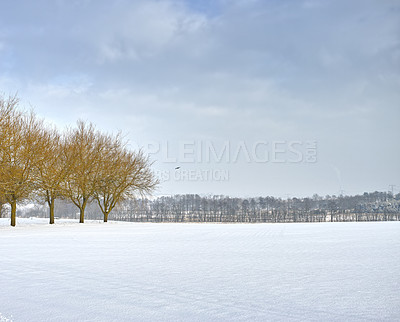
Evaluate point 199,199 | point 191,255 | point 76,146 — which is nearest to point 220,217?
point 199,199

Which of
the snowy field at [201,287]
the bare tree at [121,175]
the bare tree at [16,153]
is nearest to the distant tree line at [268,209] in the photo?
the bare tree at [121,175]

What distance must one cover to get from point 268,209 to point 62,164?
8422cm

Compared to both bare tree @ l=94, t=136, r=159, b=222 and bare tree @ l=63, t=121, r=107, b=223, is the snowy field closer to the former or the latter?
bare tree @ l=63, t=121, r=107, b=223

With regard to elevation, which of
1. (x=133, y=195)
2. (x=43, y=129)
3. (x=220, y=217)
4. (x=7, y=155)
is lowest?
(x=220, y=217)

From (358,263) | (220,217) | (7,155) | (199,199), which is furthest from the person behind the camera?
(199,199)

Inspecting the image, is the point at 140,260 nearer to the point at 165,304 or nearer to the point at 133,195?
the point at 165,304

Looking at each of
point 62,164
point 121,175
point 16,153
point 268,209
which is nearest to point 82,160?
point 62,164

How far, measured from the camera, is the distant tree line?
284 feet

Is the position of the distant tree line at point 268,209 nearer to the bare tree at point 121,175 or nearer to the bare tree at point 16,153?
the bare tree at point 121,175

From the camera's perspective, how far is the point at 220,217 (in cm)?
9788

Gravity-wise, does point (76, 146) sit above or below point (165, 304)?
above

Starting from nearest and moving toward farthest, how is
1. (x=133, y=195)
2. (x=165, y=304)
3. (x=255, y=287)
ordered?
(x=165, y=304) → (x=255, y=287) → (x=133, y=195)

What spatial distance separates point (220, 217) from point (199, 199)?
16013mm

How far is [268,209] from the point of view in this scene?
340ft
